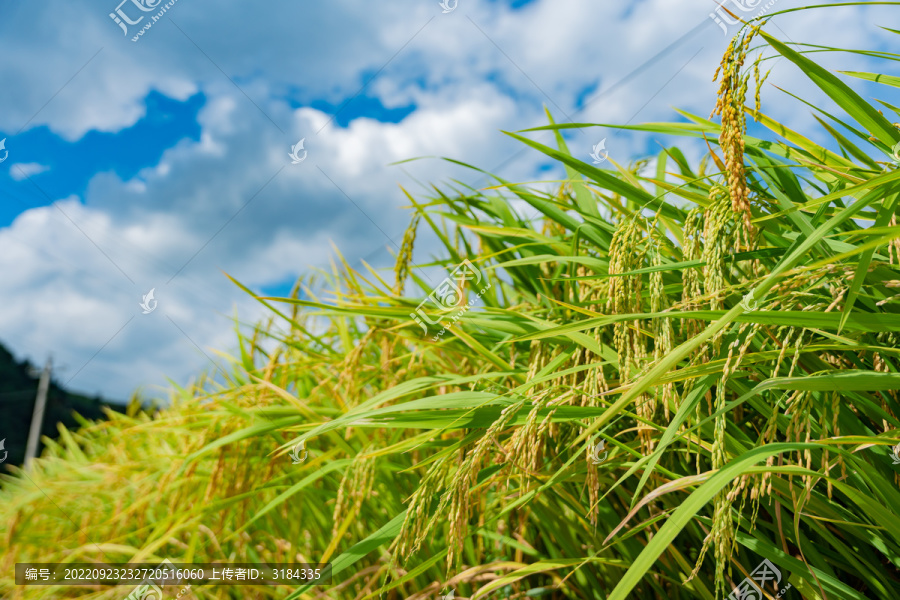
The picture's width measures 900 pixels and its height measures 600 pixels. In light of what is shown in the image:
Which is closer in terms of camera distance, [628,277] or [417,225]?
[628,277]

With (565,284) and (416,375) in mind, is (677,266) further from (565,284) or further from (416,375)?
(416,375)

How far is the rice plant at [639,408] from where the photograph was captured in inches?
26.2

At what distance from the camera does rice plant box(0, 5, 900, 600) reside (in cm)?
67

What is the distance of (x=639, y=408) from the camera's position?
32.6 inches

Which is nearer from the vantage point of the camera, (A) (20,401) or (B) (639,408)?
(B) (639,408)

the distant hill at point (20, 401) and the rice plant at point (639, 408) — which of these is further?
the distant hill at point (20, 401)

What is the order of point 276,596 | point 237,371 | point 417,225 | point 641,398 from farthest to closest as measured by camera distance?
1. point 237,371
2. point 276,596
3. point 417,225
4. point 641,398

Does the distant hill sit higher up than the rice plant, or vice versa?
the distant hill

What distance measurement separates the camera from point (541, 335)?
83cm

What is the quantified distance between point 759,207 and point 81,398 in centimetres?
1866

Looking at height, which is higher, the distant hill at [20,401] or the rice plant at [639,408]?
the distant hill at [20,401]

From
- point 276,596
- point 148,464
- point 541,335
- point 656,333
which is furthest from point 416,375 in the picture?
point 148,464

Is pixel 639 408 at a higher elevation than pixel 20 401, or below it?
below

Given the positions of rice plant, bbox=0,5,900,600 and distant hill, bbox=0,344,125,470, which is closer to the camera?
rice plant, bbox=0,5,900,600
